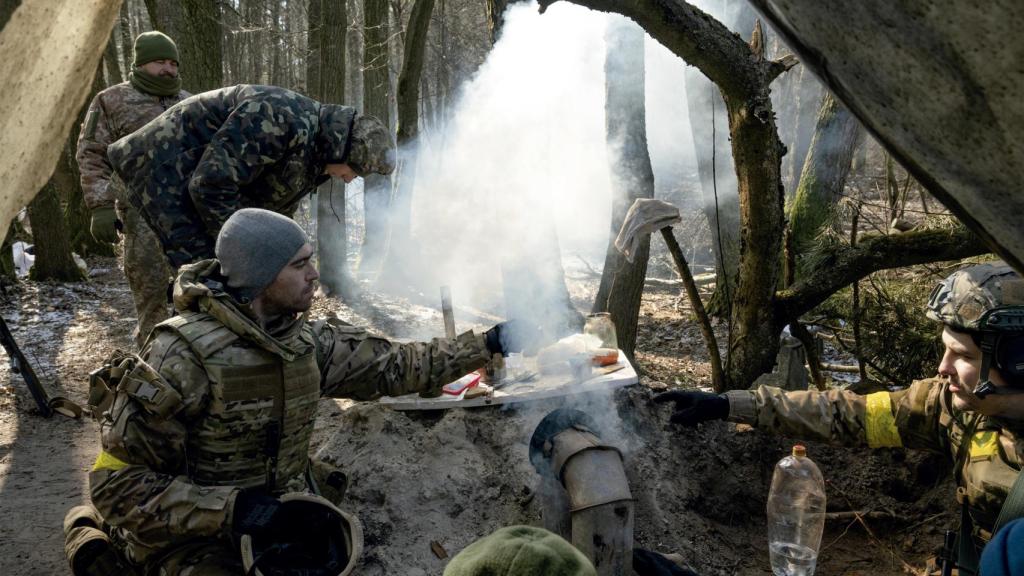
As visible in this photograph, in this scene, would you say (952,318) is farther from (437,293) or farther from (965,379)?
(437,293)

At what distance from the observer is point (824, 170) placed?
916 cm

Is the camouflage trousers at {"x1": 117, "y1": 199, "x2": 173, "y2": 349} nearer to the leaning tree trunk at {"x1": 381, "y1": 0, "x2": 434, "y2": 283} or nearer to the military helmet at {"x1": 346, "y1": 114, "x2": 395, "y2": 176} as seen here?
the military helmet at {"x1": 346, "y1": 114, "x2": 395, "y2": 176}

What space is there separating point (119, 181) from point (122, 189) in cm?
8

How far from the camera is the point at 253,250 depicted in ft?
9.75

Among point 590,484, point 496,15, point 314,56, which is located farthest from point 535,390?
point 314,56

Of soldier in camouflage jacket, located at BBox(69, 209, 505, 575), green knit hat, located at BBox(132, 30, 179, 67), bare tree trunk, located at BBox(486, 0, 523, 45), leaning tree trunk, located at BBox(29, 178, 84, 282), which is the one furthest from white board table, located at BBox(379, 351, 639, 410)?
leaning tree trunk, located at BBox(29, 178, 84, 282)

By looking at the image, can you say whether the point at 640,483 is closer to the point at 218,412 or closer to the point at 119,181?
the point at 218,412

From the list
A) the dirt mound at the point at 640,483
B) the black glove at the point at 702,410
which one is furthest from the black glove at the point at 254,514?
the black glove at the point at 702,410

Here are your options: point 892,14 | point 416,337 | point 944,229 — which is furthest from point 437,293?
point 892,14

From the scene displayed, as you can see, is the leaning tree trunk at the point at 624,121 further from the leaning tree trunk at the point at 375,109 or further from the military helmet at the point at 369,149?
the leaning tree trunk at the point at 375,109

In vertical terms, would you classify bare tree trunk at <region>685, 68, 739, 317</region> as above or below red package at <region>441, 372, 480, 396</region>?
above

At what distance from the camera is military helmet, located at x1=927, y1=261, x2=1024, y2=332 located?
296 cm

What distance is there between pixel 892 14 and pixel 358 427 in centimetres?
405

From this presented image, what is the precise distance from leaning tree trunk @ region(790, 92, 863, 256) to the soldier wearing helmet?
564 centimetres
